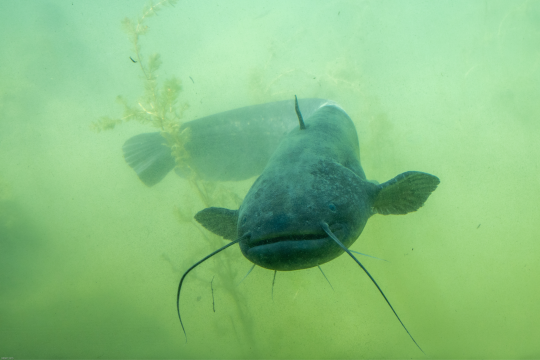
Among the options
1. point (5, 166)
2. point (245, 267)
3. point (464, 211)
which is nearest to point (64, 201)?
point (5, 166)

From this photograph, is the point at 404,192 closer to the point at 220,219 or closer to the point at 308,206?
the point at 308,206

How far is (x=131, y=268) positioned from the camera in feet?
17.3

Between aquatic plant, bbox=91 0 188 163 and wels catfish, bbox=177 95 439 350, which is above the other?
aquatic plant, bbox=91 0 188 163

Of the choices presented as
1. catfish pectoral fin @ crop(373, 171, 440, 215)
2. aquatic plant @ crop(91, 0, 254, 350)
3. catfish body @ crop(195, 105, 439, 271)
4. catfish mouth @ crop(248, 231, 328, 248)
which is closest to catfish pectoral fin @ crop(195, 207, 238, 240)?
catfish body @ crop(195, 105, 439, 271)

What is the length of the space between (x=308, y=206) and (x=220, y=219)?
97 centimetres

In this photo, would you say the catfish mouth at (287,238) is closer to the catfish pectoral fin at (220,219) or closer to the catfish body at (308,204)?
the catfish body at (308,204)

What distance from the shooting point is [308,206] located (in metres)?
1.25

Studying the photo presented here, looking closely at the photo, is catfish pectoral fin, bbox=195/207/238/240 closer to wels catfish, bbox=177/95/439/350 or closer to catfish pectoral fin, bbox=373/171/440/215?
wels catfish, bbox=177/95/439/350

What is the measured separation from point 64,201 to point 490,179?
10.8m

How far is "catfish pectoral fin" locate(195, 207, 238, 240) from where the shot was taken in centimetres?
193

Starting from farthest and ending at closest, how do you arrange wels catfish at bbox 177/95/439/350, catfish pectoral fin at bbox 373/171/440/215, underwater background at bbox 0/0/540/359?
underwater background at bbox 0/0/540/359 → catfish pectoral fin at bbox 373/171/440/215 → wels catfish at bbox 177/95/439/350

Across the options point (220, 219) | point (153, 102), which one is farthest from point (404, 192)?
point (153, 102)

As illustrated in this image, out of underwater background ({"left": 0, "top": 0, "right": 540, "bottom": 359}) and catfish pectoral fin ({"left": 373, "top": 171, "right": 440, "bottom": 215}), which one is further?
underwater background ({"left": 0, "top": 0, "right": 540, "bottom": 359})

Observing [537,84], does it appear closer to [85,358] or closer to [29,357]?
[85,358]
